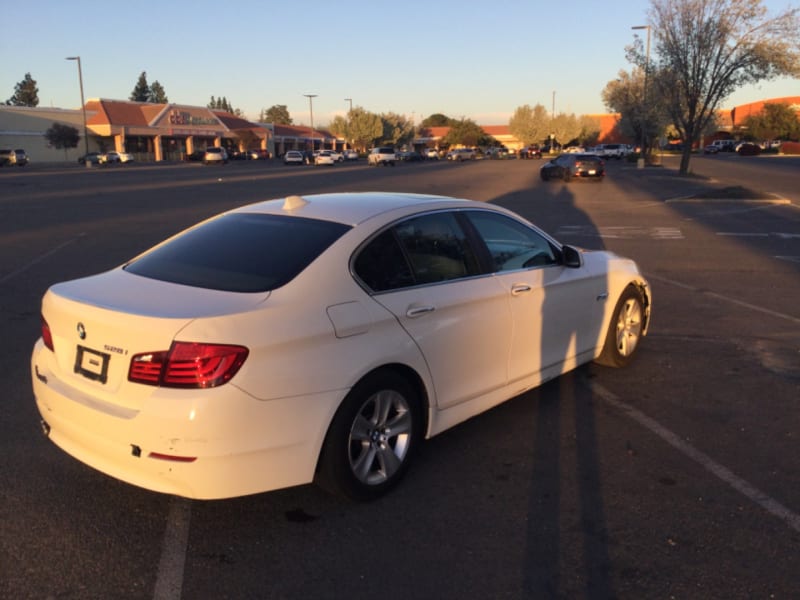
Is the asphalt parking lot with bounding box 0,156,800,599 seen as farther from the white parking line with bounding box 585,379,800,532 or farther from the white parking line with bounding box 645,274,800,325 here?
the white parking line with bounding box 645,274,800,325

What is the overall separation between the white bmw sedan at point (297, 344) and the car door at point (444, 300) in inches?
0.4

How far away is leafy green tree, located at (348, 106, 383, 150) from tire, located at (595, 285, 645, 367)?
111133mm

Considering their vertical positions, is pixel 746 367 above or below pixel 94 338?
below

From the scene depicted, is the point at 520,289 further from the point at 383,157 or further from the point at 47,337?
the point at 383,157

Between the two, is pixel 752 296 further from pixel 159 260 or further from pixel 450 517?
pixel 159 260

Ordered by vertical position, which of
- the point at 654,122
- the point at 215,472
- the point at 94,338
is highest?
the point at 654,122

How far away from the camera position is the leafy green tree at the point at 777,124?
4198 inches

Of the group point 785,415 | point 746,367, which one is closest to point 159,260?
point 785,415

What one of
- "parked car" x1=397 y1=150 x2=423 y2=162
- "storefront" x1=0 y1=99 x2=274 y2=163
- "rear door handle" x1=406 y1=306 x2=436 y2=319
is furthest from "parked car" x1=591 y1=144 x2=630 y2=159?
"rear door handle" x1=406 y1=306 x2=436 y2=319

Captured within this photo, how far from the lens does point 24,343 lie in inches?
264

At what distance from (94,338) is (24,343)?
3804mm

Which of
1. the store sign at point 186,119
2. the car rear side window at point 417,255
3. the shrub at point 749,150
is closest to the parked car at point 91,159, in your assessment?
the store sign at point 186,119

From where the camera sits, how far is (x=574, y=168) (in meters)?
36.1

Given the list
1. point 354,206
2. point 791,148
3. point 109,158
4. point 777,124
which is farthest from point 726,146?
point 354,206
